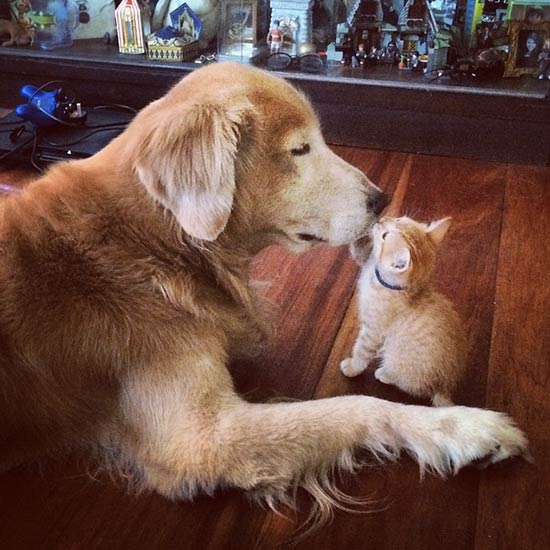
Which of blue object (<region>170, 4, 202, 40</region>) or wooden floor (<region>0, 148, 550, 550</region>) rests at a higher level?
blue object (<region>170, 4, 202, 40</region>)

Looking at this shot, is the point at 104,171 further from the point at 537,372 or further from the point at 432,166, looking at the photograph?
the point at 432,166

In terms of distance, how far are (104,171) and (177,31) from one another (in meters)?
1.95

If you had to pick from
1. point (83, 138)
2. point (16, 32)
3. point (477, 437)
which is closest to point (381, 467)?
point (477, 437)

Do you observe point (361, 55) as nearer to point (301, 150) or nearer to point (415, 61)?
point (415, 61)

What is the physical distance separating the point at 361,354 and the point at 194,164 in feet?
2.00

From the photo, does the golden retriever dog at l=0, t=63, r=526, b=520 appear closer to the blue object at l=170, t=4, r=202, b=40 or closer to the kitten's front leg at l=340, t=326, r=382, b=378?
the kitten's front leg at l=340, t=326, r=382, b=378

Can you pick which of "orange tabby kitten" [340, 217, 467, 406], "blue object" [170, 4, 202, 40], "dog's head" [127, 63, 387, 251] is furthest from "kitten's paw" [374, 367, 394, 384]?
"blue object" [170, 4, 202, 40]

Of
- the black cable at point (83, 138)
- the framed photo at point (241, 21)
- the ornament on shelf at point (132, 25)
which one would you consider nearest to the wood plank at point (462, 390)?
the framed photo at point (241, 21)

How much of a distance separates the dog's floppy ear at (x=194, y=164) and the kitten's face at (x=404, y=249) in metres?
0.37

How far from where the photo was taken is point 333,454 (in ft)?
4.27

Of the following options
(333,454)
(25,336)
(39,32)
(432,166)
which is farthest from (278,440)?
(39,32)

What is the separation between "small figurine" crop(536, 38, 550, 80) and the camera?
9.04 ft

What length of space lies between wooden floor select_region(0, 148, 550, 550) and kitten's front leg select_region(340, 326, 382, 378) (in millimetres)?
29

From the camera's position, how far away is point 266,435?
4.12ft
